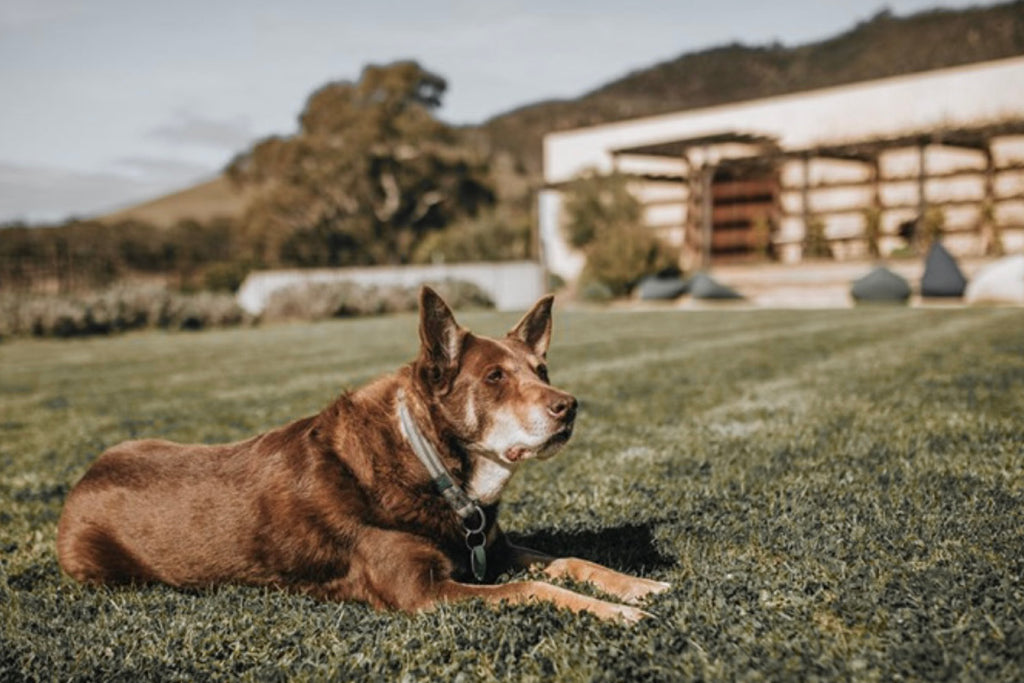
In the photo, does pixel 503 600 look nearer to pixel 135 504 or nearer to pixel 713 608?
pixel 713 608

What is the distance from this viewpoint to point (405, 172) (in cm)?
4684

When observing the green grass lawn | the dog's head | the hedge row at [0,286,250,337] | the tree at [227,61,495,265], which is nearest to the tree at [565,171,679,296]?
the hedge row at [0,286,250,337]

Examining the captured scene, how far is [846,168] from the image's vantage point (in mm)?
32969

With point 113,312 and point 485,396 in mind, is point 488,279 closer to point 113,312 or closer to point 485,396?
point 113,312

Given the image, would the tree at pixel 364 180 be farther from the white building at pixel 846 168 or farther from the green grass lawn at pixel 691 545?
the green grass lawn at pixel 691 545

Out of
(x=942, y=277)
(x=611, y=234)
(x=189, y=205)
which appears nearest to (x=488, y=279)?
(x=611, y=234)

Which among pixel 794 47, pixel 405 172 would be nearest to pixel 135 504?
pixel 405 172

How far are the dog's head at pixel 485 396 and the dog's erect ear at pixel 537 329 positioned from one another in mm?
330

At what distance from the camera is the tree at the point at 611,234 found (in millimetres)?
27250

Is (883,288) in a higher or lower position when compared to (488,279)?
lower

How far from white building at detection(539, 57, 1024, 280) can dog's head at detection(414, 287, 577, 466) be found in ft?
87.5

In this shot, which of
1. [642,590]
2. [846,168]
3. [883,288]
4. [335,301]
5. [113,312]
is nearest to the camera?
[642,590]

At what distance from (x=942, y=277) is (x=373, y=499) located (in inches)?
871

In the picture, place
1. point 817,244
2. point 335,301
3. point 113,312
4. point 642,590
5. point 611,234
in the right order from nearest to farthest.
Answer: point 642,590
point 113,312
point 335,301
point 611,234
point 817,244
